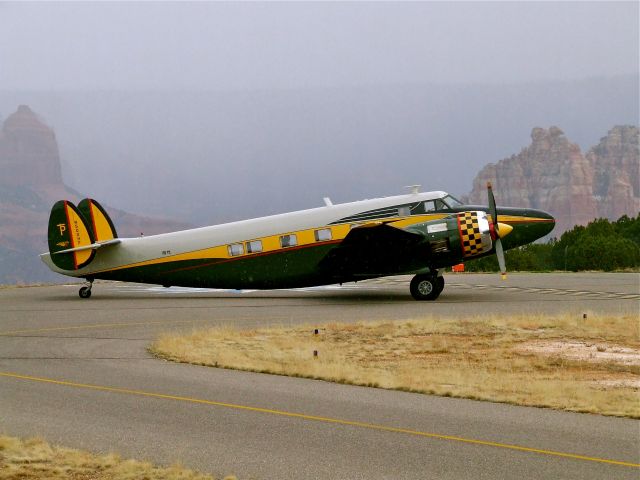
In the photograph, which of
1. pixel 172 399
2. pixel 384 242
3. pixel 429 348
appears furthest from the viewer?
pixel 384 242

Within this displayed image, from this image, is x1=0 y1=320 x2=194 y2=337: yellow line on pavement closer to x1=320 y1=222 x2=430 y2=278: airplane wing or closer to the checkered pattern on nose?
x1=320 y1=222 x2=430 y2=278: airplane wing

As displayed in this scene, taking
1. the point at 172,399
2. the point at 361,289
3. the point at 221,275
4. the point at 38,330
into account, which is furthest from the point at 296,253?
the point at 172,399

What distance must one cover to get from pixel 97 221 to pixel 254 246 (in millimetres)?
7694

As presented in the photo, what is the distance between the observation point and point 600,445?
1016 centimetres

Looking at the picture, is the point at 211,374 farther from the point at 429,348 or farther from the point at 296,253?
the point at 296,253

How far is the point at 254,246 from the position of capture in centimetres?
3172

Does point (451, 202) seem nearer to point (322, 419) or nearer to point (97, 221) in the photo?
point (97, 221)

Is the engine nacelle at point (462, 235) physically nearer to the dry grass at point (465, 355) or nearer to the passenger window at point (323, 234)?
the passenger window at point (323, 234)

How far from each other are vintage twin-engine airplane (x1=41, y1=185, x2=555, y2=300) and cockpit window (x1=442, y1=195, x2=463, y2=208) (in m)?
0.04

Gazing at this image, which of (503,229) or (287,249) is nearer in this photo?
(503,229)

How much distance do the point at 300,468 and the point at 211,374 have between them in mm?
6733

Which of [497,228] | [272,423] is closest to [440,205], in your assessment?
[497,228]

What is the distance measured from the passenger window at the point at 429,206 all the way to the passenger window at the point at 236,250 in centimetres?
745

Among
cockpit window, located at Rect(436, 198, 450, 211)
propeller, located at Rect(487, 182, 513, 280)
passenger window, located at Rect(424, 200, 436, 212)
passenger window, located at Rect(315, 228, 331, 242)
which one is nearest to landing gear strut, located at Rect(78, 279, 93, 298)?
passenger window, located at Rect(315, 228, 331, 242)
